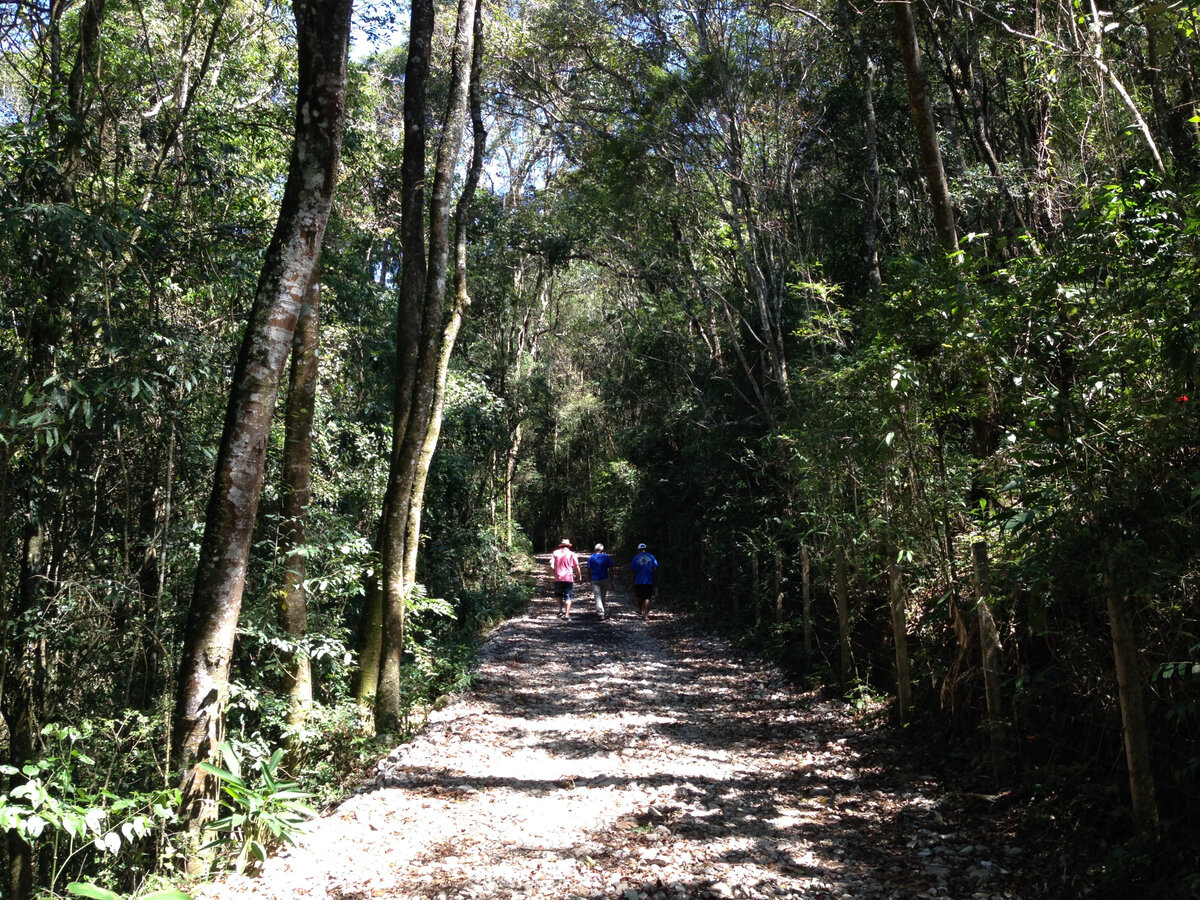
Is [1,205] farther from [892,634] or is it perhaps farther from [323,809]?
[892,634]

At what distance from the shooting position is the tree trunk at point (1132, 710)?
159 inches

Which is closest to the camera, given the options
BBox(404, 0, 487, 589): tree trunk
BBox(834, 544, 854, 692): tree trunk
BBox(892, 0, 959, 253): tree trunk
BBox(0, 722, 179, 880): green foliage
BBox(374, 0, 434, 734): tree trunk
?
BBox(0, 722, 179, 880): green foliage

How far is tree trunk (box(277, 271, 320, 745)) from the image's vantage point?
6.67 m

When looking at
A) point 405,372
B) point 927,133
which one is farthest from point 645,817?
point 927,133

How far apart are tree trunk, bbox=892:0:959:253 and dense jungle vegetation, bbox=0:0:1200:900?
4 centimetres

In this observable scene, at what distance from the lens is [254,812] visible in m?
4.36

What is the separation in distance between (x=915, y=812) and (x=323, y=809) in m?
4.78

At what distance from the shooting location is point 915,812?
5.60 metres

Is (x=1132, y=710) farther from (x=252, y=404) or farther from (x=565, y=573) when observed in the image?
(x=565, y=573)

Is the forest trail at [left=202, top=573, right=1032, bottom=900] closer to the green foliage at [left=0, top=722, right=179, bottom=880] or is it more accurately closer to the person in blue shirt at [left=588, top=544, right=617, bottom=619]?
the green foliage at [left=0, top=722, right=179, bottom=880]

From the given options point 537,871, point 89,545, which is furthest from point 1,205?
point 537,871

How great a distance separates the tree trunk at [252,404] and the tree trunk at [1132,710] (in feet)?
17.5

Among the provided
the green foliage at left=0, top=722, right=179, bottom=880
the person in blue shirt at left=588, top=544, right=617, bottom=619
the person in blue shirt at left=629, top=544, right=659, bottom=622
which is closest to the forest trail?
the green foliage at left=0, top=722, right=179, bottom=880

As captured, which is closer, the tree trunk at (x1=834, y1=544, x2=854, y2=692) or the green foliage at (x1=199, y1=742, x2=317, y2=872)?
the green foliage at (x1=199, y1=742, x2=317, y2=872)
